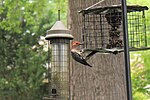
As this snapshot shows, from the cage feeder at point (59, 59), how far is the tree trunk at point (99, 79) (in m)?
0.15

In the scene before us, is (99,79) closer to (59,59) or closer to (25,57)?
(59,59)

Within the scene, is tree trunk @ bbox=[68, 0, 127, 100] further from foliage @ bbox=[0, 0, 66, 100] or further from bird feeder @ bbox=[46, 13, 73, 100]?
foliage @ bbox=[0, 0, 66, 100]

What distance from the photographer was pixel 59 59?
2.09 m

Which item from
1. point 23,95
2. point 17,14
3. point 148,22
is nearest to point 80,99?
point 148,22

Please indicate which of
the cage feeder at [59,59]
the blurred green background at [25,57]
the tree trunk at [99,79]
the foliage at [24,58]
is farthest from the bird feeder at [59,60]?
the foliage at [24,58]

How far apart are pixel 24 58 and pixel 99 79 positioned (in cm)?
503

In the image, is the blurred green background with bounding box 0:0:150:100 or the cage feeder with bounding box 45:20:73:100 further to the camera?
the blurred green background with bounding box 0:0:150:100

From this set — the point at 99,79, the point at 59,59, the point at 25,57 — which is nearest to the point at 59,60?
the point at 59,59

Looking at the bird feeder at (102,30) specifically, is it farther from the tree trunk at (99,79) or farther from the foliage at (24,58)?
the foliage at (24,58)

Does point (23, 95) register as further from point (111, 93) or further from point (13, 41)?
point (111, 93)

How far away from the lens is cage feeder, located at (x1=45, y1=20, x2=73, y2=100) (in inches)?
79.1

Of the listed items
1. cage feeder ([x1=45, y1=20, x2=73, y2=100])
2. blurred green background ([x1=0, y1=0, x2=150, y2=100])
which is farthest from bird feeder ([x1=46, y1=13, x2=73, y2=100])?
blurred green background ([x1=0, y1=0, x2=150, y2=100])

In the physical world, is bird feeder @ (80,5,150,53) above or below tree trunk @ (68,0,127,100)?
above

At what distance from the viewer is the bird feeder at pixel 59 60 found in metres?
2.01
